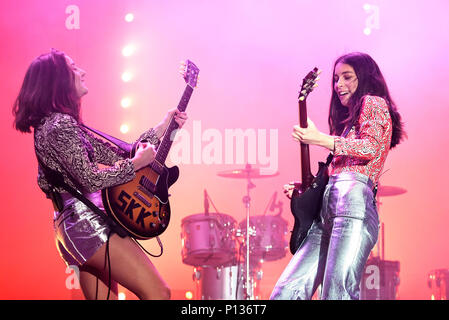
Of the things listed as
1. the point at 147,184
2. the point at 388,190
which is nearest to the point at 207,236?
A: the point at 388,190

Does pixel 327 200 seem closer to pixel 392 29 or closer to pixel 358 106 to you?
pixel 358 106

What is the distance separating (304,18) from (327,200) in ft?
17.7

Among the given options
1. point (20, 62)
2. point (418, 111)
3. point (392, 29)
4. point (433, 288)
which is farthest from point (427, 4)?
point (20, 62)

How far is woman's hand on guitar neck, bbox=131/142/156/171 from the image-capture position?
11.2 ft

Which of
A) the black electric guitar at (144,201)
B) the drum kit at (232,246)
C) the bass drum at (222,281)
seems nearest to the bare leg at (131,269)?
the black electric guitar at (144,201)

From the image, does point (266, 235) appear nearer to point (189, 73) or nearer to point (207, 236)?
point (207, 236)

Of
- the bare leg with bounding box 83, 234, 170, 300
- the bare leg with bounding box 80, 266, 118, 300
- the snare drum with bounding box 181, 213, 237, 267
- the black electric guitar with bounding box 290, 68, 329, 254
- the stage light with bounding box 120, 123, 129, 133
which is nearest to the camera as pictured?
the bare leg with bounding box 83, 234, 170, 300

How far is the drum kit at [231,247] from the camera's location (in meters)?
7.21

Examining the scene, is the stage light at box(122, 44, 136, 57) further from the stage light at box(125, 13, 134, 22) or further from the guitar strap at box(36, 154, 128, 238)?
the guitar strap at box(36, 154, 128, 238)

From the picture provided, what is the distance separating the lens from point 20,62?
24.7 feet

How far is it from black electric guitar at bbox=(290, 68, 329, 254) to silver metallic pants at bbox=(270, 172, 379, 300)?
0.14 feet

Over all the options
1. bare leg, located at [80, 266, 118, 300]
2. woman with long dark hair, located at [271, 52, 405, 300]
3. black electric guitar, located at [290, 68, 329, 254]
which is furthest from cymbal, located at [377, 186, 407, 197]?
bare leg, located at [80, 266, 118, 300]

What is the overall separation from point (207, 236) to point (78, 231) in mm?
4107

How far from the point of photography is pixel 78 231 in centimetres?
314
